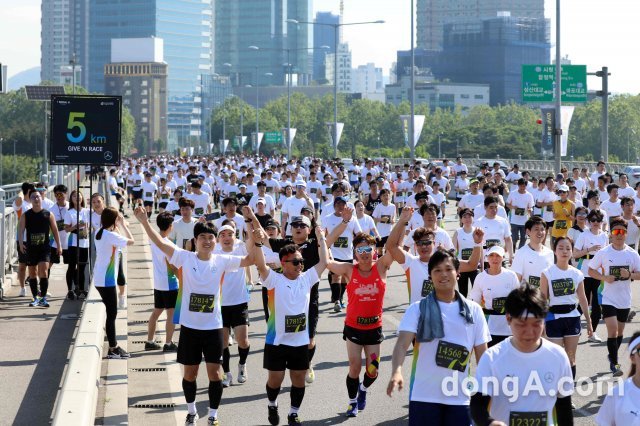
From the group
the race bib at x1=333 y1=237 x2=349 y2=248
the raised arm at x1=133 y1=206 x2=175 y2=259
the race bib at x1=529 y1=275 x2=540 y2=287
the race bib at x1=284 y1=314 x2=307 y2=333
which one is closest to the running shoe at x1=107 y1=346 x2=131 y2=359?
the raised arm at x1=133 y1=206 x2=175 y2=259

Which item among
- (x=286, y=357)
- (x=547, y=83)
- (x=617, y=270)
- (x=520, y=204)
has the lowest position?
(x=286, y=357)

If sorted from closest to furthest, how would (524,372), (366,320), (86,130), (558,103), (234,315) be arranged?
1. (524,372)
2. (366,320)
3. (234,315)
4. (86,130)
5. (558,103)

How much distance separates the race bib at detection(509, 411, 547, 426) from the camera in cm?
598

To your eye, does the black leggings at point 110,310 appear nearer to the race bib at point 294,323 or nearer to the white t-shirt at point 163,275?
the white t-shirt at point 163,275

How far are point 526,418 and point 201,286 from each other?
14.7ft

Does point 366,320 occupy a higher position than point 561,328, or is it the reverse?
A: point 366,320

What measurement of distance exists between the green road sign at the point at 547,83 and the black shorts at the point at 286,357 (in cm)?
3898

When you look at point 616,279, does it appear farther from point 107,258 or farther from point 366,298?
point 107,258

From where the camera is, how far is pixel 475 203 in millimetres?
23453

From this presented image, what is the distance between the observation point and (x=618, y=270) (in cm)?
1230

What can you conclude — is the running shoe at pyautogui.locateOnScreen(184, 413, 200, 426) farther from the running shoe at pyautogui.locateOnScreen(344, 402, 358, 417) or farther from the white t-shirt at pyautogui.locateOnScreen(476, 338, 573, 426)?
the white t-shirt at pyautogui.locateOnScreen(476, 338, 573, 426)

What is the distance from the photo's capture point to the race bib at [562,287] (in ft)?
35.3

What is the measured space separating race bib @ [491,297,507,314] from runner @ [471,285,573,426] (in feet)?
14.5

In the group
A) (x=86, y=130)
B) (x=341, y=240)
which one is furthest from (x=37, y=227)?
(x=341, y=240)
